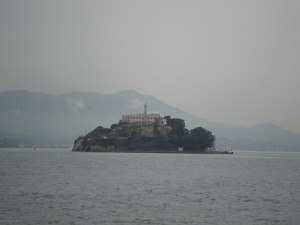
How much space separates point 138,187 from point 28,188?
49.7ft

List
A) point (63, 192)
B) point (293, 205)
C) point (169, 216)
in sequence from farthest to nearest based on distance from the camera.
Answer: point (63, 192) → point (293, 205) → point (169, 216)

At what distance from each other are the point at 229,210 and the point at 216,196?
1136 centimetres

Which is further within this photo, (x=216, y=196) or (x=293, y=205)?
(x=216, y=196)

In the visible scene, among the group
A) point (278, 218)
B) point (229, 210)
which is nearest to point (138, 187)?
point (229, 210)

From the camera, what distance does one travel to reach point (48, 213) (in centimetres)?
4281

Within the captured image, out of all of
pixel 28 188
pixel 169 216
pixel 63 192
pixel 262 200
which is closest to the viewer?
pixel 169 216

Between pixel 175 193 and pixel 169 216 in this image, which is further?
pixel 175 193

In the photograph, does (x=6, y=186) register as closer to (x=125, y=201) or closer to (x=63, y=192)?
(x=63, y=192)

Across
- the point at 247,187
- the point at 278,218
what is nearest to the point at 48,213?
the point at 278,218

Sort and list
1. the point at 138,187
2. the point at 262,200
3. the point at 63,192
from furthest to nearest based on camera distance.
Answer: the point at 138,187
the point at 63,192
the point at 262,200

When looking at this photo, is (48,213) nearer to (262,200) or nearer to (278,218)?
(278,218)

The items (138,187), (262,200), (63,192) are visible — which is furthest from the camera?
(138,187)

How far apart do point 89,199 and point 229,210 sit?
1577cm

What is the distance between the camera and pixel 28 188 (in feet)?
209
